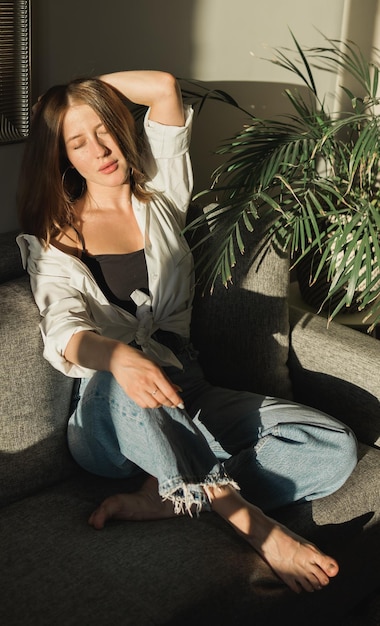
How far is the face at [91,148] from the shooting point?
1.92 m

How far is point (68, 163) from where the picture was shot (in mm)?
2021

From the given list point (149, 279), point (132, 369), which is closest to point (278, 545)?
point (132, 369)

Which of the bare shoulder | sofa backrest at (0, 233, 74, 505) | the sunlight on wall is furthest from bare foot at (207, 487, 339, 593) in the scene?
the sunlight on wall

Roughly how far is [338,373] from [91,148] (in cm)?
82

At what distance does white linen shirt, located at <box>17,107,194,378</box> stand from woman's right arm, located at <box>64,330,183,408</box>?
0.07m

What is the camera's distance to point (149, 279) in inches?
79.7

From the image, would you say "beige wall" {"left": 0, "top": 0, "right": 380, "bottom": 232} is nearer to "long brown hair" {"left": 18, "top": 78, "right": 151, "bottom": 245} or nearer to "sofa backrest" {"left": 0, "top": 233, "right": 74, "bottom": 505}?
"long brown hair" {"left": 18, "top": 78, "right": 151, "bottom": 245}

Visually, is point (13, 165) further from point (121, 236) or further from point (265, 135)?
point (265, 135)

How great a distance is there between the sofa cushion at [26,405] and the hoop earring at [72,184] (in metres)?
0.28

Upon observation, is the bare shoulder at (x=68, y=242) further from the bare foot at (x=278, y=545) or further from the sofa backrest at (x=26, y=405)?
the bare foot at (x=278, y=545)

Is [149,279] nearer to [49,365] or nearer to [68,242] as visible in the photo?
[68,242]

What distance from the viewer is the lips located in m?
1.98

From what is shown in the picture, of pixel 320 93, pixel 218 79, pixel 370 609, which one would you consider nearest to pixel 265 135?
pixel 218 79

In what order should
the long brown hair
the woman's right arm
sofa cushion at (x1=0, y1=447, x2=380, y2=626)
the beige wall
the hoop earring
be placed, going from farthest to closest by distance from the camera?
1. the beige wall
2. the hoop earring
3. the long brown hair
4. the woman's right arm
5. sofa cushion at (x1=0, y1=447, x2=380, y2=626)
